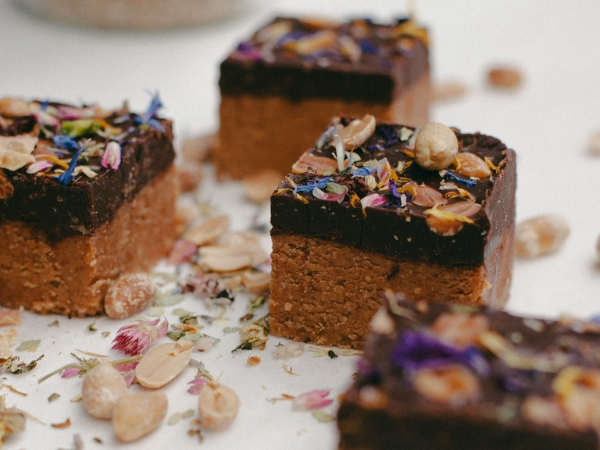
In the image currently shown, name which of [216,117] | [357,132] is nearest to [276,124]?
[216,117]

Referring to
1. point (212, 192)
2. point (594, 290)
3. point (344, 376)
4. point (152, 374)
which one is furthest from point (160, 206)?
point (594, 290)

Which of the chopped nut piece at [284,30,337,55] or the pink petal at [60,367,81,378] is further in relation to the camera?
the chopped nut piece at [284,30,337,55]

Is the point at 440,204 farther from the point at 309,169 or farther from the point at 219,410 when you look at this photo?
the point at 219,410

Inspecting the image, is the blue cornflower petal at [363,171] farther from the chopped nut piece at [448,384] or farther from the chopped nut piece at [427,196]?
the chopped nut piece at [448,384]

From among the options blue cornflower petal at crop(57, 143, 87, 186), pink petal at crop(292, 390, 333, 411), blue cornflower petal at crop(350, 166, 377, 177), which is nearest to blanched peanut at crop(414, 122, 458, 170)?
blue cornflower petal at crop(350, 166, 377, 177)

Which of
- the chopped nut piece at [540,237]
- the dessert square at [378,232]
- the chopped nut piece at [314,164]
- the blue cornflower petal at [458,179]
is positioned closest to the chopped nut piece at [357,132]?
the dessert square at [378,232]

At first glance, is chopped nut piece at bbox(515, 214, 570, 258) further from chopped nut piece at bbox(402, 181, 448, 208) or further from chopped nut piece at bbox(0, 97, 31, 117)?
chopped nut piece at bbox(0, 97, 31, 117)

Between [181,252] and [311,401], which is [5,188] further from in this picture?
[311,401]
